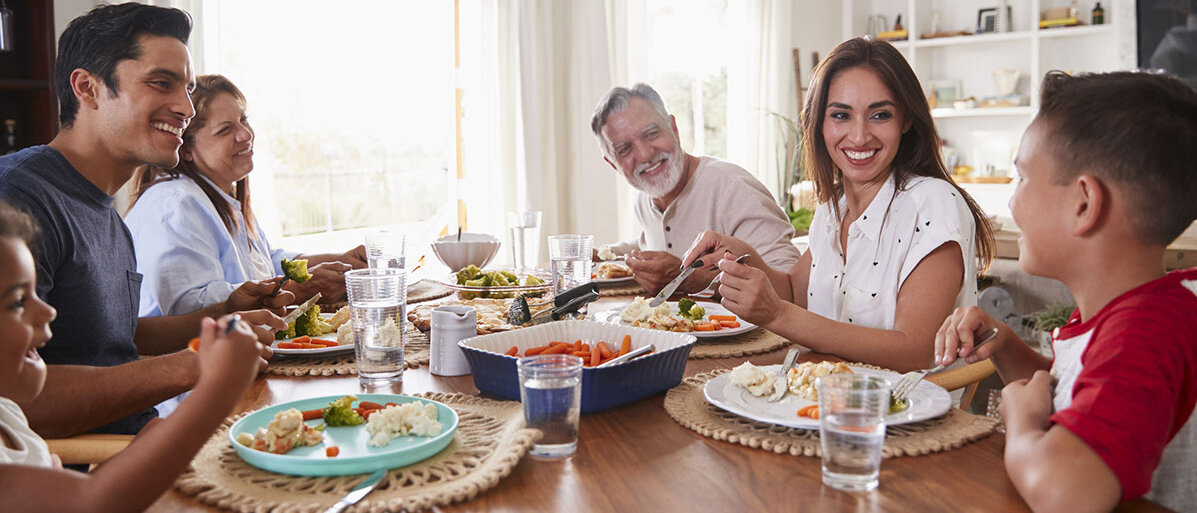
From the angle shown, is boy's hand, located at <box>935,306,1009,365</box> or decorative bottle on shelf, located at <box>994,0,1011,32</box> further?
decorative bottle on shelf, located at <box>994,0,1011,32</box>

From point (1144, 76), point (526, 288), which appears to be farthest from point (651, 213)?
point (1144, 76)

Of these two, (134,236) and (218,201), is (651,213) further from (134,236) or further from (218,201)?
(134,236)

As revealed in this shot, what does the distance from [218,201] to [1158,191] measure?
2.30 meters

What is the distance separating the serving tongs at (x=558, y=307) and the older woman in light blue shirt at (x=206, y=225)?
25.6 inches

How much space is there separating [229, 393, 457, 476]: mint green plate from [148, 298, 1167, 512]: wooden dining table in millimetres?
95

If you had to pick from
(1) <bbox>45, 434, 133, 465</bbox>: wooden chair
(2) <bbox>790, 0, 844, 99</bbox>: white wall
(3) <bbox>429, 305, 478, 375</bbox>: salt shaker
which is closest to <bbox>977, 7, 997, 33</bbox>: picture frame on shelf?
(2) <bbox>790, 0, 844, 99</bbox>: white wall

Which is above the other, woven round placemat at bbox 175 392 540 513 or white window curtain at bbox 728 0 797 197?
white window curtain at bbox 728 0 797 197

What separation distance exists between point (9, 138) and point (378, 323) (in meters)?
2.38

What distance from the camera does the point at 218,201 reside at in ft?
8.34

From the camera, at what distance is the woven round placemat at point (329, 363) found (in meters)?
1.65

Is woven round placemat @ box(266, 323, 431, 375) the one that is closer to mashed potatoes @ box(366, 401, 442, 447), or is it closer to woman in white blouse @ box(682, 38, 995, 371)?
mashed potatoes @ box(366, 401, 442, 447)

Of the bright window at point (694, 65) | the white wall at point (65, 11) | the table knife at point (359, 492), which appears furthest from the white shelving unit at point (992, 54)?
the table knife at point (359, 492)

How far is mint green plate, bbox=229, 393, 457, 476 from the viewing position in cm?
105

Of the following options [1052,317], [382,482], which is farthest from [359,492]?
[1052,317]
